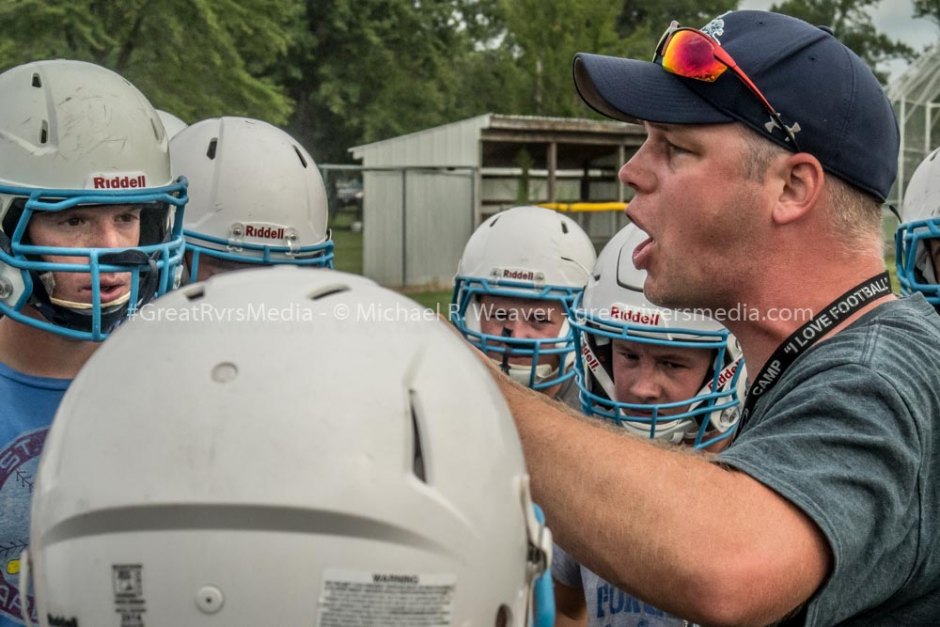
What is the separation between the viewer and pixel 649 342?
3.99 m

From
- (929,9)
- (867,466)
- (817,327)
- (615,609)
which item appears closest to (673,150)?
(817,327)

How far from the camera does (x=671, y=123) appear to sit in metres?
2.54

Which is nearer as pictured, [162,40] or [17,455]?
[17,455]

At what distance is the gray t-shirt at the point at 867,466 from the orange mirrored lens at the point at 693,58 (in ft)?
2.43

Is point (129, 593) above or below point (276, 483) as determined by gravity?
below

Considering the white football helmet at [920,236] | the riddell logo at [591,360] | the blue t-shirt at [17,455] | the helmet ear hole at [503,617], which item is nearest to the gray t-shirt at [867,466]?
the helmet ear hole at [503,617]

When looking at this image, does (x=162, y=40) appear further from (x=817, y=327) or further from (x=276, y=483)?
(x=276, y=483)

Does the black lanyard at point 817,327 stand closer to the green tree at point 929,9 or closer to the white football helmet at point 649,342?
the white football helmet at point 649,342

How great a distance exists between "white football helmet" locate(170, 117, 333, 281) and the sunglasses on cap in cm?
253

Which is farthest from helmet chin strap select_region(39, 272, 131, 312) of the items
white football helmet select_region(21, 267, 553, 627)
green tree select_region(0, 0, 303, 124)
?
green tree select_region(0, 0, 303, 124)

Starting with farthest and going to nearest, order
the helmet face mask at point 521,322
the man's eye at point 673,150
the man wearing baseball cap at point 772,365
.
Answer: the helmet face mask at point 521,322 < the man's eye at point 673,150 < the man wearing baseball cap at point 772,365

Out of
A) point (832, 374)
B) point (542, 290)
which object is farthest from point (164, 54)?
point (832, 374)

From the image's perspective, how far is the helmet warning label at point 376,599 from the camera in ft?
4.96

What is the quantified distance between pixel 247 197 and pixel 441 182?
748 inches
